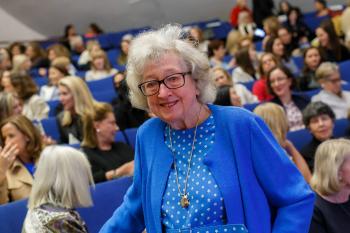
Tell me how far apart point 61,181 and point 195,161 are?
0.84 meters

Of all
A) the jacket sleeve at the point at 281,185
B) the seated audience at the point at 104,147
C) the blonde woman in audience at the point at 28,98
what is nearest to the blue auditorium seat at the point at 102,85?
the blonde woman in audience at the point at 28,98

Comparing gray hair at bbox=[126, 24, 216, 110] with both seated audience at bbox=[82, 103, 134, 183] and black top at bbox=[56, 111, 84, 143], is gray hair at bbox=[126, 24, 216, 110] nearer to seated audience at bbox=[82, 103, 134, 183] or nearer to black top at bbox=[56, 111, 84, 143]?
seated audience at bbox=[82, 103, 134, 183]

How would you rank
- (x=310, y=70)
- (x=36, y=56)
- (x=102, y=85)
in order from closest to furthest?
(x=310, y=70) < (x=102, y=85) < (x=36, y=56)

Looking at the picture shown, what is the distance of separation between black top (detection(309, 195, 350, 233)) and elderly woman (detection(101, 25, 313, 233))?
0.87m

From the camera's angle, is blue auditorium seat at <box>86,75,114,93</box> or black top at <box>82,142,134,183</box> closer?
black top at <box>82,142,134,183</box>

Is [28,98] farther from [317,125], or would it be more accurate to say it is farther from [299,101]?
[317,125]

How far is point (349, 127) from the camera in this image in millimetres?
3447

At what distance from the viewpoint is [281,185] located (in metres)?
1.29

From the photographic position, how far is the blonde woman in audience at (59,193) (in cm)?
193

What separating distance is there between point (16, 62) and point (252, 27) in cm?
334

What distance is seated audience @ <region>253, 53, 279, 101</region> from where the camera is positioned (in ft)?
14.1

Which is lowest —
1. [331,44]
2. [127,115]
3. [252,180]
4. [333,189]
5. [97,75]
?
[333,189]

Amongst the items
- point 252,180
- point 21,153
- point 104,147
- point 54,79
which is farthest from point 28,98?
point 252,180

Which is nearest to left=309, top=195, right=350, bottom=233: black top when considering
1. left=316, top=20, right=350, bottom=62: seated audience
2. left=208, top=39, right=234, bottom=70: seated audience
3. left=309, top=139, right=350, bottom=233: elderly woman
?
left=309, top=139, right=350, bottom=233: elderly woman
